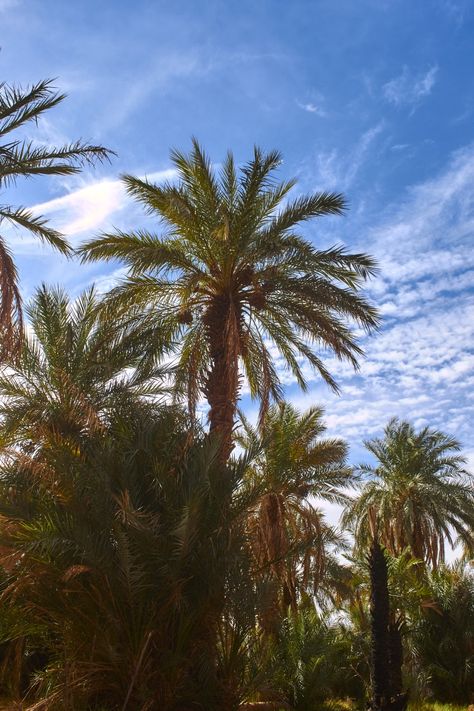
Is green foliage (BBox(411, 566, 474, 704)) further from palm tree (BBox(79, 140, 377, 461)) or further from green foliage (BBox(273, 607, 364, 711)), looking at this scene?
palm tree (BBox(79, 140, 377, 461))

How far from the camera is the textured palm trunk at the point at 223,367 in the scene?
14055 millimetres

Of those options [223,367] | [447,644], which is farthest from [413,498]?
[223,367]

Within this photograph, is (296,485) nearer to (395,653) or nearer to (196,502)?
(395,653)

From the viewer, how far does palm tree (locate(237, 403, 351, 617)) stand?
53.5ft

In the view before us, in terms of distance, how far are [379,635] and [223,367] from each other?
21.2 ft

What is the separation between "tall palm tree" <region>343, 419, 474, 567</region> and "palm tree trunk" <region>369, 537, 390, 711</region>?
36.8ft

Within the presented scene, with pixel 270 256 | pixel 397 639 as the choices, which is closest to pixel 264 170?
pixel 270 256

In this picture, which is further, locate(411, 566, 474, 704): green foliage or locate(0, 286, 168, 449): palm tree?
locate(411, 566, 474, 704): green foliage

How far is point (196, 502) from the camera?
9555 mm

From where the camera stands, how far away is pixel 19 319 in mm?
11695

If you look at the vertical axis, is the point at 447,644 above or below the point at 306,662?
above

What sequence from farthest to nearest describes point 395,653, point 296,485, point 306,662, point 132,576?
point 296,485 < point 306,662 < point 395,653 < point 132,576

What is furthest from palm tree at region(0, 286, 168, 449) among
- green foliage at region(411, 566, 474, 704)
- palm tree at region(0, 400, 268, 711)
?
green foliage at region(411, 566, 474, 704)

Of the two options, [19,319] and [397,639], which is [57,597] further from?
[397,639]
